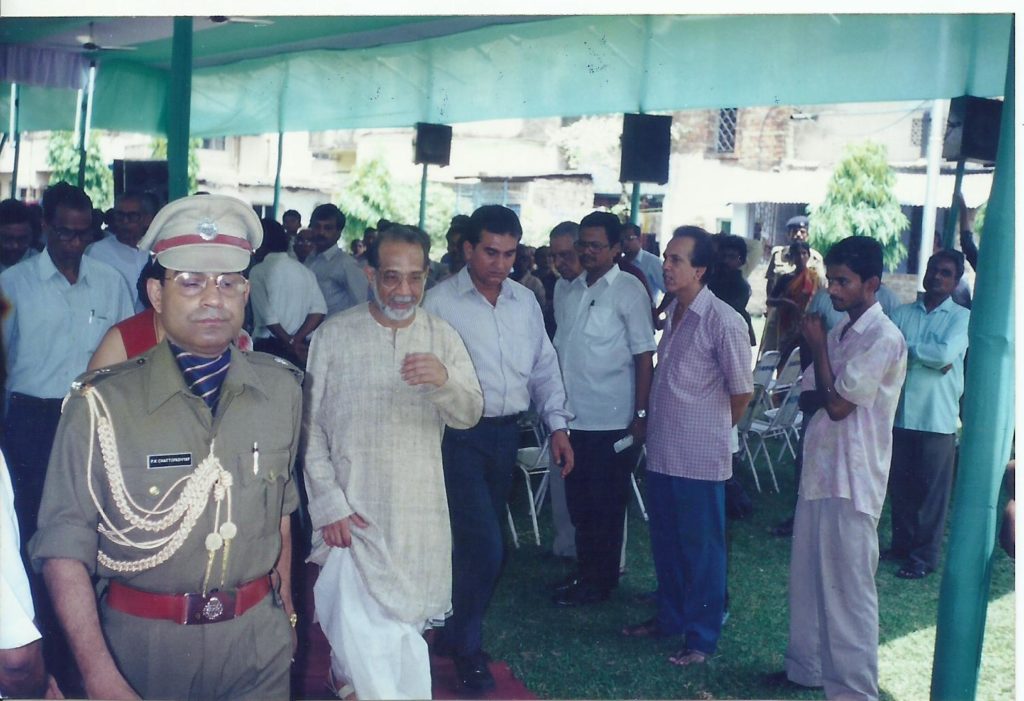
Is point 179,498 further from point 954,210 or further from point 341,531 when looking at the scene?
point 954,210

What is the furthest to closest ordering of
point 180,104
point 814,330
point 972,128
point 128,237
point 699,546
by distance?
point 972,128, point 128,237, point 180,104, point 699,546, point 814,330

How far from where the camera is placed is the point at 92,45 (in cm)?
952

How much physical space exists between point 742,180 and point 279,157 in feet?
34.3

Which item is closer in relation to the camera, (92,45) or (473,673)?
(473,673)

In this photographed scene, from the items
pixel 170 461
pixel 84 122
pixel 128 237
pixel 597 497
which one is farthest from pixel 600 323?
pixel 84 122

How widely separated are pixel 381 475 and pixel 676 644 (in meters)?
2.07

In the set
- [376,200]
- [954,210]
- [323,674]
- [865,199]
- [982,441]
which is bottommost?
[323,674]

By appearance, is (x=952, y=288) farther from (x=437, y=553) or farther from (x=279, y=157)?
(x=279, y=157)

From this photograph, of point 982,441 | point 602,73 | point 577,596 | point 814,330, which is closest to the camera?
point 982,441

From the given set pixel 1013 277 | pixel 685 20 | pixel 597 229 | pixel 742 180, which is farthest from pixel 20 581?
pixel 742 180

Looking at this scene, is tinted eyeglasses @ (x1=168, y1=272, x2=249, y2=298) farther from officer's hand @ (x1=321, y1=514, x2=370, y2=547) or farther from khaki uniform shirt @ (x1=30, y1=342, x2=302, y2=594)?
officer's hand @ (x1=321, y1=514, x2=370, y2=547)

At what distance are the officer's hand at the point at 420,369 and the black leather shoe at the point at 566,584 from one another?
2.43 m

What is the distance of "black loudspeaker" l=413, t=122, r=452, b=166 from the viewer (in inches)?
418

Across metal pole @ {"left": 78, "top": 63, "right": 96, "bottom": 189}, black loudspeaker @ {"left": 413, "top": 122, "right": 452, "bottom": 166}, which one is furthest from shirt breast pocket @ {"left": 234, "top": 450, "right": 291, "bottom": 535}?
metal pole @ {"left": 78, "top": 63, "right": 96, "bottom": 189}
